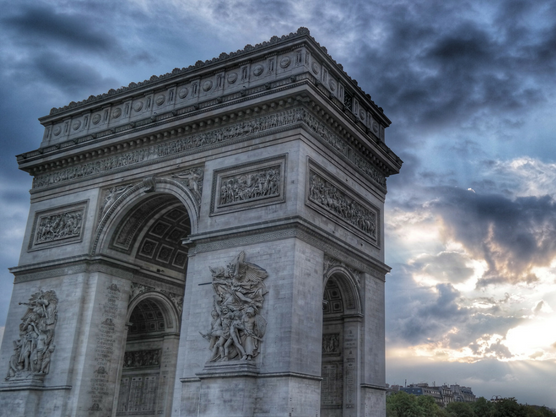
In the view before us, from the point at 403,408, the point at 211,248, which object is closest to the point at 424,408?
the point at 403,408

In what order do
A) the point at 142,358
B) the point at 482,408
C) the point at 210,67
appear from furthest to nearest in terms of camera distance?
the point at 482,408
the point at 142,358
the point at 210,67

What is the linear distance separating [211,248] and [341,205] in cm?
530

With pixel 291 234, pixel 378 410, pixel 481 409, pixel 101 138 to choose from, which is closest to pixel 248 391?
pixel 291 234

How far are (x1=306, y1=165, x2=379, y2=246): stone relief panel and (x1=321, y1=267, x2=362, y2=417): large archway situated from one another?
2.08 m

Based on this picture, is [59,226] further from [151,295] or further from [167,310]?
[167,310]

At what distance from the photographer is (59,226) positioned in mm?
28406

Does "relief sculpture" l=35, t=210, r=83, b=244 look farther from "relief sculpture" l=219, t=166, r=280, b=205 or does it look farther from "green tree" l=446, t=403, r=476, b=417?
"green tree" l=446, t=403, r=476, b=417

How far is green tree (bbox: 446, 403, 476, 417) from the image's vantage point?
84.6 m

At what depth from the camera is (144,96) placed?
27891 mm

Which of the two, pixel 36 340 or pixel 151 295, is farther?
pixel 151 295

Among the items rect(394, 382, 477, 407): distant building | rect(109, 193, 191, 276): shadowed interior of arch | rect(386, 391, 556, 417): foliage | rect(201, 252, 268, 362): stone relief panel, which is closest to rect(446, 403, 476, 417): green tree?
rect(386, 391, 556, 417): foliage

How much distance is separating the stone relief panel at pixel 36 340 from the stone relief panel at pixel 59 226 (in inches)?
95.4

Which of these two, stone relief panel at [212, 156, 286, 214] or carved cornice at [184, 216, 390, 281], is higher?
stone relief panel at [212, 156, 286, 214]

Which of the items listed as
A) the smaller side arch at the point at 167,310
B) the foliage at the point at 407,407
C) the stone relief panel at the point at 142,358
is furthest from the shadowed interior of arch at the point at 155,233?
the foliage at the point at 407,407
